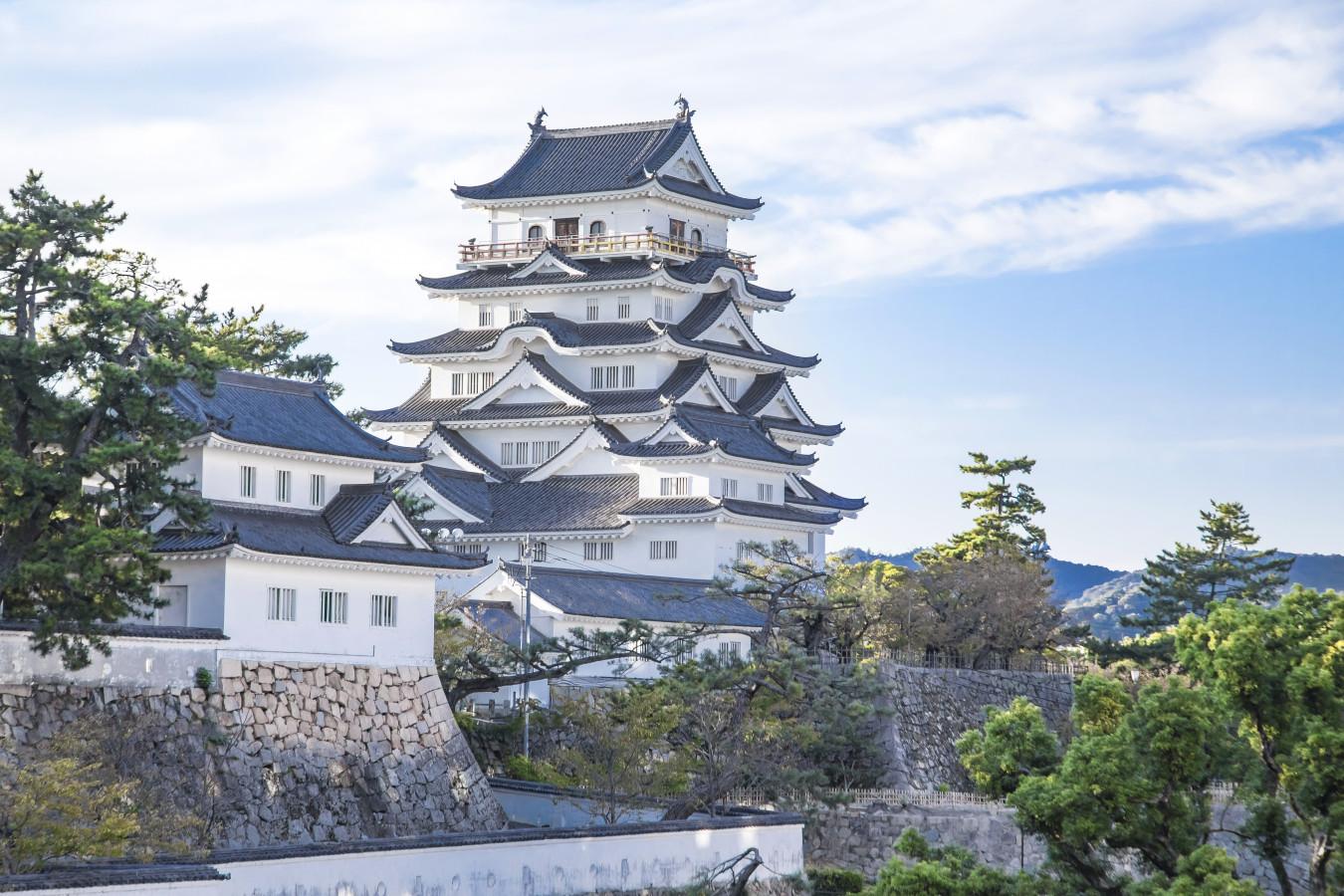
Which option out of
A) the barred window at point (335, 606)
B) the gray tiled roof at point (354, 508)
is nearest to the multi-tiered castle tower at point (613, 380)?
the gray tiled roof at point (354, 508)

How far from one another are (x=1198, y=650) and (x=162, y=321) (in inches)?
652

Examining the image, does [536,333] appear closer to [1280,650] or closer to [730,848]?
[730,848]

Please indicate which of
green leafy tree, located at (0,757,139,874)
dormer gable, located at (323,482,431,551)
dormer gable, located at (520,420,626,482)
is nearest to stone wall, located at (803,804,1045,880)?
dormer gable, located at (323,482,431,551)

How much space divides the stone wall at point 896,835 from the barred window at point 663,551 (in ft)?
40.4

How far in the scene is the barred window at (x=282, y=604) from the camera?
34.4 m

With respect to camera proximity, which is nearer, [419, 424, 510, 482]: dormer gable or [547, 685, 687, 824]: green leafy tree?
[547, 685, 687, 824]: green leafy tree

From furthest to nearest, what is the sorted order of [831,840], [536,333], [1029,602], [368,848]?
1. [536,333]
2. [1029,602]
3. [831,840]
4. [368,848]

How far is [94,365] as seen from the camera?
31.1m

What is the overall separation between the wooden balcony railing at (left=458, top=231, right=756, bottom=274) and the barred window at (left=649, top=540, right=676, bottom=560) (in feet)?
32.3

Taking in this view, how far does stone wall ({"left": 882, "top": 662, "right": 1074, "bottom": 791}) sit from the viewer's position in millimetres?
47438

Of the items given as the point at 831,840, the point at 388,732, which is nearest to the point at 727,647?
the point at 831,840

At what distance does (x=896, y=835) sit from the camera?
4253 centimetres

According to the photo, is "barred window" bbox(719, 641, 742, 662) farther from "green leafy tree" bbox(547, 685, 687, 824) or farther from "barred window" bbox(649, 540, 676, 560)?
"barred window" bbox(649, 540, 676, 560)

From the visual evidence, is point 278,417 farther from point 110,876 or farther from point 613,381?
point 613,381
